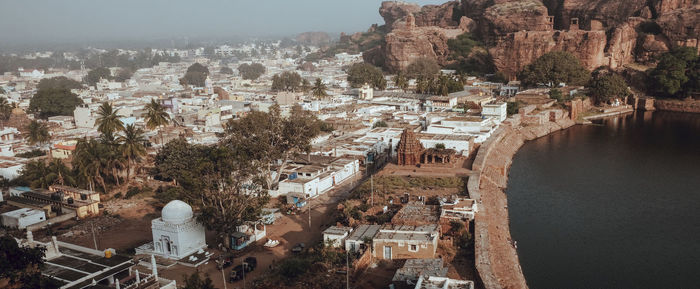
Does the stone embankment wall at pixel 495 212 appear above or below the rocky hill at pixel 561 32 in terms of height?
below

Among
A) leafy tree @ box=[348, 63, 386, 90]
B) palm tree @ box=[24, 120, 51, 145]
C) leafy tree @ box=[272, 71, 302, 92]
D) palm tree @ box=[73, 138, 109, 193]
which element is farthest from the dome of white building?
leafy tree @ box=[272, 71, 302, 92]

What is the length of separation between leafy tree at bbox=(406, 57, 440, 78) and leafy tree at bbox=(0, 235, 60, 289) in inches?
2114

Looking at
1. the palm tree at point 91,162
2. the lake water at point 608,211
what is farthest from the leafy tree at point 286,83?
the palm tree at point 91,162

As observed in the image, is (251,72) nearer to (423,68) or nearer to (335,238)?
(423,68)

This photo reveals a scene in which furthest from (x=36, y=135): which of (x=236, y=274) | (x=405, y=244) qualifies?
(x=405, y=244)

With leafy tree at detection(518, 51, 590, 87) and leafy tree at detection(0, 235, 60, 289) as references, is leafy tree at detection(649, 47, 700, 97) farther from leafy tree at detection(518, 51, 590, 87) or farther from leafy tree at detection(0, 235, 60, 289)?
leafy tree at detection(0, 235, 60, 289)

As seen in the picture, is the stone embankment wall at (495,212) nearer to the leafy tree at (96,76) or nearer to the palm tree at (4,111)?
the palm tree at (4,111)

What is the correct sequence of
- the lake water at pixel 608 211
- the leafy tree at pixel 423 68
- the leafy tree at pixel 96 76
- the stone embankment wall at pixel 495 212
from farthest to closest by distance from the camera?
the leafy tree at pixel 96 76 < the leafy tree at pixel 423 68 < the lake water at pixel 608 211 < the stone embankment wall at pixel 495 212

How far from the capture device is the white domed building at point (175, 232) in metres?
17.1

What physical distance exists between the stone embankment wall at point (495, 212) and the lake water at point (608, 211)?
611mm

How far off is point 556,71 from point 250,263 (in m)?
41.6

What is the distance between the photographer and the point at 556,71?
50.1m

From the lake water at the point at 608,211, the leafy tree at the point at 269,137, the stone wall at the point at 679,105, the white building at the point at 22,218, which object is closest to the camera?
the lake water at the point at 608,211

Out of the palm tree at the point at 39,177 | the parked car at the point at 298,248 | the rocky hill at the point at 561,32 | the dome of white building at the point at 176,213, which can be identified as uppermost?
the rocky hill at the point at 561,32
